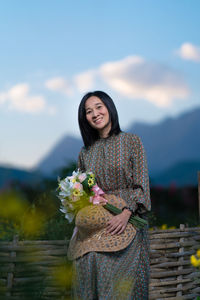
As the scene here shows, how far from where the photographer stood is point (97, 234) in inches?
102

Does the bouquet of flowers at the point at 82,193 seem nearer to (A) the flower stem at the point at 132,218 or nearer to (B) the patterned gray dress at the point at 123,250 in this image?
(A) the flower stem at the point at 132,218

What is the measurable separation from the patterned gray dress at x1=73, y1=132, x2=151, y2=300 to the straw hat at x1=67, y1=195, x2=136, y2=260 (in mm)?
49

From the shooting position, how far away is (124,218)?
2.61 m

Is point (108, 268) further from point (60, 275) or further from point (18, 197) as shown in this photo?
point (18, 197)

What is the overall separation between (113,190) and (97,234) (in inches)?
16.0

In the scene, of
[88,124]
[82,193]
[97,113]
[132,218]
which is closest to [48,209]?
[82,193]

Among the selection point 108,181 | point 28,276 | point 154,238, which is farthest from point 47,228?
point 28,276

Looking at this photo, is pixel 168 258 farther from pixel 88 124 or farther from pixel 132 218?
pixel 88 124

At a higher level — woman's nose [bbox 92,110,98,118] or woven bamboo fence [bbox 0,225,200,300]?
woman's nose [bbox 92,110,98,118]

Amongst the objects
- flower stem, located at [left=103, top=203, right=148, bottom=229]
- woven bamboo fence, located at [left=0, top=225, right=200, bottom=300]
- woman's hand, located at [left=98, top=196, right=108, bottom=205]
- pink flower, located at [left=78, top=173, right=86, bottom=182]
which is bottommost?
woven bamboo fence, located at [left=0, top=225, right=200, bottom=300]

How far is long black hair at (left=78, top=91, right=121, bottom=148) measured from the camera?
117 inches

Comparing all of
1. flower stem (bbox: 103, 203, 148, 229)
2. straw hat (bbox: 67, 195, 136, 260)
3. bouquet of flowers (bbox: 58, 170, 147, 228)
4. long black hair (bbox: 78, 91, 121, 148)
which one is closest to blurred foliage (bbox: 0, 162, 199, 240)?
bouquet of flowers (bbox: 58, 170, 147, 228)

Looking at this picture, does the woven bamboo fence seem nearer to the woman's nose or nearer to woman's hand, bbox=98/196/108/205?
woman's hand, bbox=98/196/108/205

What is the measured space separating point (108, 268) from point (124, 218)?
0.34m
